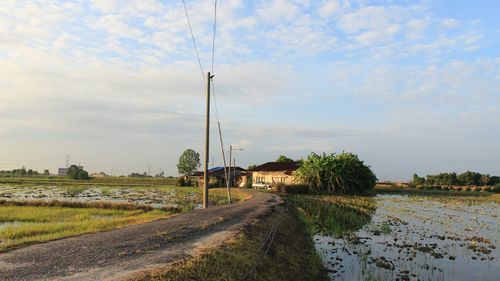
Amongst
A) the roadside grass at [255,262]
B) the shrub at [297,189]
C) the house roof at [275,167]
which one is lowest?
the roadside grass at [255,262]

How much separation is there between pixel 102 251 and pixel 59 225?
27.0 feet

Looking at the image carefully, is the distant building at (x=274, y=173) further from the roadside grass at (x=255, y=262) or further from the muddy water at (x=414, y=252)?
the roadside grass at (x=255, y=262)

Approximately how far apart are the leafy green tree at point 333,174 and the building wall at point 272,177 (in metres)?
5.97

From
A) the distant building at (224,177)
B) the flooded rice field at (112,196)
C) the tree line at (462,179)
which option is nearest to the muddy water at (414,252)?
the flooded rice field at (112,196)

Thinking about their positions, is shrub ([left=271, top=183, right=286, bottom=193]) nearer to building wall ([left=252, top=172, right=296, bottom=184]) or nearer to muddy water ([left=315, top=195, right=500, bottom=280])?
building wall ([left=252, top=172, right=296, bottom=184])

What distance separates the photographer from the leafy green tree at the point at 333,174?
5591cm

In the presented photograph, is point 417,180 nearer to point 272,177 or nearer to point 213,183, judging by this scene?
point 272,177

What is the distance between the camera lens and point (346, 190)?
56.5 m

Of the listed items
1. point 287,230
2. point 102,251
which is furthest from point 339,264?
point 102,251

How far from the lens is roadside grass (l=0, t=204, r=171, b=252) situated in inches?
605

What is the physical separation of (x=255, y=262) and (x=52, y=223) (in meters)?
13.0

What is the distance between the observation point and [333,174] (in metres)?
55.7

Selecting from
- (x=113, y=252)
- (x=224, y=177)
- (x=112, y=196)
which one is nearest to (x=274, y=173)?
(x=224, y=177)

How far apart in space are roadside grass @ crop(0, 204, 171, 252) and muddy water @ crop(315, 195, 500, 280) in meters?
9.88
